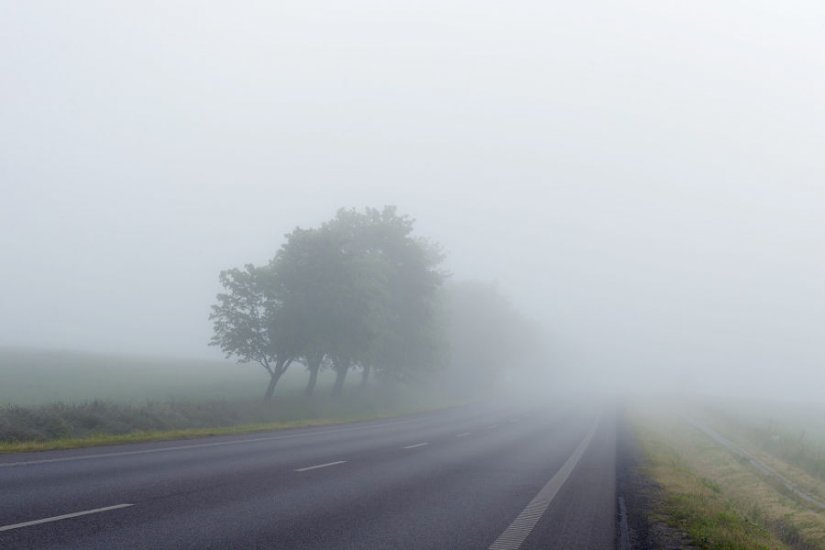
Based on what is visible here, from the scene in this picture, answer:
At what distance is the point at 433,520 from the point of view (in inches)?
445

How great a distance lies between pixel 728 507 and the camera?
15938 millimetres

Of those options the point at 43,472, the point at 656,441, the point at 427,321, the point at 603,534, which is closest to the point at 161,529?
the point at 43,472

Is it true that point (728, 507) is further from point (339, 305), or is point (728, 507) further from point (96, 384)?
point (96, 384)

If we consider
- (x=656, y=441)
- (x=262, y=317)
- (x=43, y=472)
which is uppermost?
(x=262, y=317)

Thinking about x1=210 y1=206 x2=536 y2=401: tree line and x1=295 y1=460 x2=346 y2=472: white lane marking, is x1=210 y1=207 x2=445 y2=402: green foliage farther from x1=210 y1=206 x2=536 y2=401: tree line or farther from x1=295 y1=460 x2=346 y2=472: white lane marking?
x1=295 y1=460 x2=346 y2=472: white lane marking

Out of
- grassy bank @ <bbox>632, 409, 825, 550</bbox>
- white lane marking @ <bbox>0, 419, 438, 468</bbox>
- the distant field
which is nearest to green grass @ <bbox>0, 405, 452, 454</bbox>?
white lane marking @ <bbox>0, 419, 438, 468</bbox>

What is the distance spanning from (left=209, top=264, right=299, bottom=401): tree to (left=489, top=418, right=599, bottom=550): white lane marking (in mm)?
22430

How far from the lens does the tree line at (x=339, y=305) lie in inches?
1586

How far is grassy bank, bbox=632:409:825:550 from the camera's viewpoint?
12.4m

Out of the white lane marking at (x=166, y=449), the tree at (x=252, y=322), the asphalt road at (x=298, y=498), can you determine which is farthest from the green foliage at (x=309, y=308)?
the asphalt road at (x=298, y=498)

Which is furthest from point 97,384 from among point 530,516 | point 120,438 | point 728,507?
point 728,507

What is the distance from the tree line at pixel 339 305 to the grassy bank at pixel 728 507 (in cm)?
1996

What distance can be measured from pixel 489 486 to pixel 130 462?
8.12 meters

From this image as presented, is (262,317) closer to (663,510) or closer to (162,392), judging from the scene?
(162,392)
